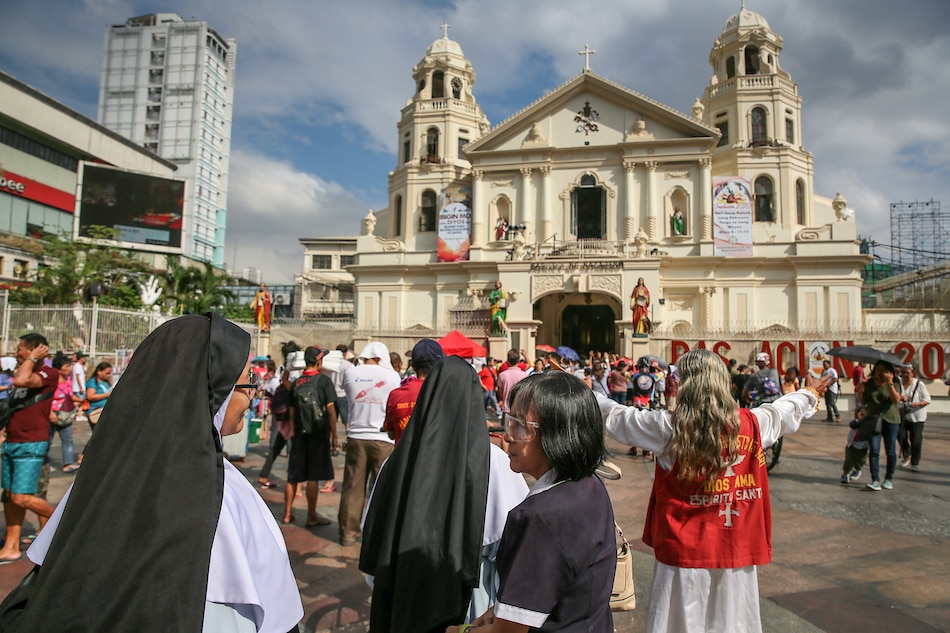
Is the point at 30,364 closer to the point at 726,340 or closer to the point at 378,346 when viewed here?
the point at 378,346

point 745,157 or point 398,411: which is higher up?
point 745,157

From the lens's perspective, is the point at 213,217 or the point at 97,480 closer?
the point at 97,480

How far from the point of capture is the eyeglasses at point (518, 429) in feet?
6.25

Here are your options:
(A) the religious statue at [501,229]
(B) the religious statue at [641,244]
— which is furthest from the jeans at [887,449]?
(A) the religious statue at [501,229]

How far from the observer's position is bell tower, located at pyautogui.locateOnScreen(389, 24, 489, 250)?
1283 inches

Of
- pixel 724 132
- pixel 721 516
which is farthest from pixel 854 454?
pixel 724 132

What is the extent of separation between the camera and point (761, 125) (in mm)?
29844

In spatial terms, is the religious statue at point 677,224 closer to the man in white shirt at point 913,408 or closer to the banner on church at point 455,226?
the banner on church at point 455,226

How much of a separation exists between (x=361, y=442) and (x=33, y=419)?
8.87 feet

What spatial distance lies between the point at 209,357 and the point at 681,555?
7.19ft

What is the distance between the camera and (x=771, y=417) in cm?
290

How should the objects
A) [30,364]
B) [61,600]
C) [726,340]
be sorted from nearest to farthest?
[61,600]
[30,364]
[726,340]

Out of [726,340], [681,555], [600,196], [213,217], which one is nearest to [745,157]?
[600,196]

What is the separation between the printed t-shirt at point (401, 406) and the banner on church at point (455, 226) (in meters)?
25.9
